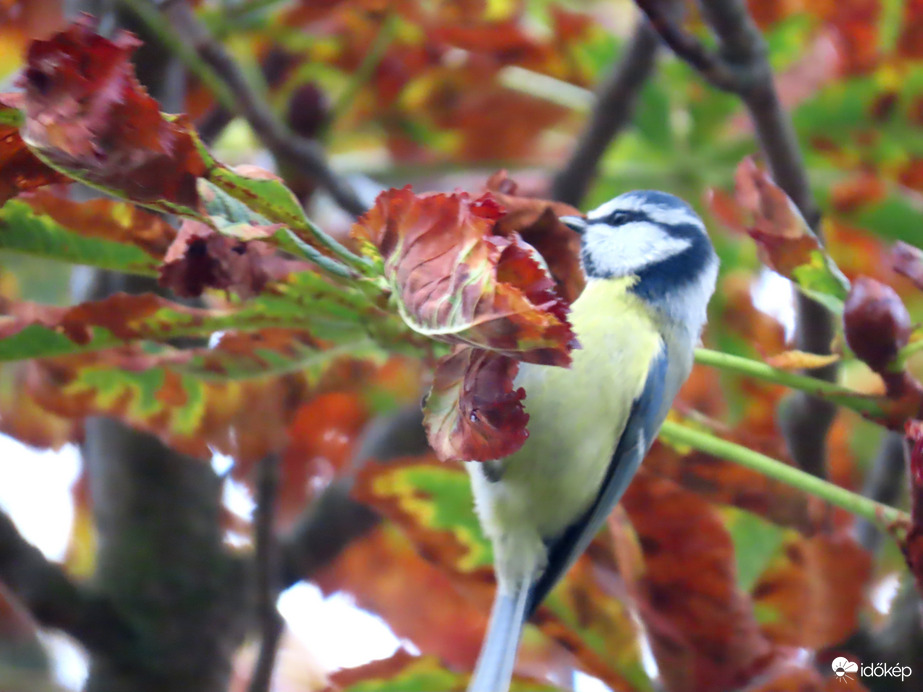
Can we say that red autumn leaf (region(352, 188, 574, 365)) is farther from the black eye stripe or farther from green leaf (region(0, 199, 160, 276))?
the black eye stripe

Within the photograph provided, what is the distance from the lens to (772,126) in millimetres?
950

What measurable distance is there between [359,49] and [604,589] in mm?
932

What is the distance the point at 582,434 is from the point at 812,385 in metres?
0.30

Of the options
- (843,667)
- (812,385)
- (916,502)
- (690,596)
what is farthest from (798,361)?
(843,667)

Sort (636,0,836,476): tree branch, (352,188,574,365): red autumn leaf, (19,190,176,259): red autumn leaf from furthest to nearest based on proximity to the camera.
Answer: (636,0,836,476): tree branch → (19,190,176,259): red autumn leaf → (352,188,574,365): red autumn leaf

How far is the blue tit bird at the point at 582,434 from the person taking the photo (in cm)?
103

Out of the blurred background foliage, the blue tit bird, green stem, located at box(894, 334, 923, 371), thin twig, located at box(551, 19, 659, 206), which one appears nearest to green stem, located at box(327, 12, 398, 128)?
the blurred background foliage

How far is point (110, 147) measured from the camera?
0.53 metres

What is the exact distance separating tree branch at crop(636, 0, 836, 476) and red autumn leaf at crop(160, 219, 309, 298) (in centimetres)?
39

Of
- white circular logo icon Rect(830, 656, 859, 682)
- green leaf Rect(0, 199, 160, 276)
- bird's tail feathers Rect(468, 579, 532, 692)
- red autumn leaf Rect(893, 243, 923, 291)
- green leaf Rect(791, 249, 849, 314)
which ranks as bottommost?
white circular logo icon Rect(830, 656, 859, 682)

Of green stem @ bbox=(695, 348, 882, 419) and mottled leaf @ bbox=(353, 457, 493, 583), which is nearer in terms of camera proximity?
green stem @ bbox=(695, 348, 882, 419)

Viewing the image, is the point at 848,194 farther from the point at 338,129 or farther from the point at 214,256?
the point at 214,256

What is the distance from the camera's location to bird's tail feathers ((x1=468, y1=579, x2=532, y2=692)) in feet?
2.91

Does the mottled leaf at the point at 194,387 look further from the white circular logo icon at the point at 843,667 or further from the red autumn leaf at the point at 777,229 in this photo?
the white circular logo icon at the point at 843,667
